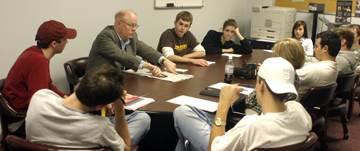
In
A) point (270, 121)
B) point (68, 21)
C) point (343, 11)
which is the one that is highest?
point (343, 11)

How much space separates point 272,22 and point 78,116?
17.8 feet

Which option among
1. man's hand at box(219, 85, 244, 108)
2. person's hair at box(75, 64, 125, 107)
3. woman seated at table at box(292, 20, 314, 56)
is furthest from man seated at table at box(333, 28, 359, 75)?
person's hair at box(75, 64, 125, 107)

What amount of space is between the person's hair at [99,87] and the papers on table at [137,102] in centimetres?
58

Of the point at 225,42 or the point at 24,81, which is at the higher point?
the point at 225,42

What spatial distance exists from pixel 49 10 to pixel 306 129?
2.87 meters

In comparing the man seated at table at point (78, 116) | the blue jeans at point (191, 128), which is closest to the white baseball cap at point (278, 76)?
the blue jeans at point (191, 128)

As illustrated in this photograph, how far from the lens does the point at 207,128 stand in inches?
76.9

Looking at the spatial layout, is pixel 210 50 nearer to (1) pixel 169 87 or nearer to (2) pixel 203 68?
(2) pixel 203 68

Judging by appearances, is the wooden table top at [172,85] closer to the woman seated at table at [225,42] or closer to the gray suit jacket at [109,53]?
the gray suit jacket at [109,53]

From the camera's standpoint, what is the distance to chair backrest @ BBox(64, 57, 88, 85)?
292cm

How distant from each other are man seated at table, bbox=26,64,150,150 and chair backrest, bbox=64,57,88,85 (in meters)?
1.52

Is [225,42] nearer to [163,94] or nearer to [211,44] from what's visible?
[211,44]

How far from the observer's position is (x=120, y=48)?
3.13 m

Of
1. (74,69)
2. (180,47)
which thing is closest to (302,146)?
(74,69)
